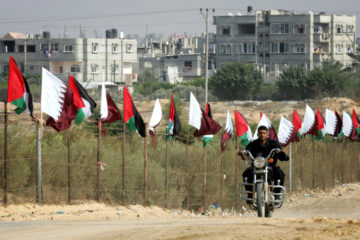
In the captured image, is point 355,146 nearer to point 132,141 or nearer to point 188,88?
point 132,141

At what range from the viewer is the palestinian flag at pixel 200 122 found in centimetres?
2472

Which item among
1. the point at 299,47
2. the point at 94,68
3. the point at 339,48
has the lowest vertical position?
the point at 94,68

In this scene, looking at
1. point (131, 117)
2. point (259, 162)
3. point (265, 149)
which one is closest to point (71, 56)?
point (131, 117)

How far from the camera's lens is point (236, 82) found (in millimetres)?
105375

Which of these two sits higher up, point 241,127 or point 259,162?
point 241,127

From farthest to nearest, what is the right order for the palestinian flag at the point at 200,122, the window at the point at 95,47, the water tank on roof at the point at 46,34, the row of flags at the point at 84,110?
the water tank on roof at the point at 46,34 < the window at the point at 95,47 < the palestinian flag at the point at 200,122 < the row of flags at the point at 84,110

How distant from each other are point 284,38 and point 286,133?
330 ft

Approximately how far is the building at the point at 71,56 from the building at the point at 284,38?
20.9 meters

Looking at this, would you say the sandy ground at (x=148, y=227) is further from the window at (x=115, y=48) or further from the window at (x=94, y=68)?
the window at (x=115, y=48)

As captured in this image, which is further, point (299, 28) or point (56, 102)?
point (299, 28)

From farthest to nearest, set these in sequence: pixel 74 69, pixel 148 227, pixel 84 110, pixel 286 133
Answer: pixel 74 69
pixel 286 133
pixel 84 110
pixel 148 227

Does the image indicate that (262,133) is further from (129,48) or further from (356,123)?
(129,48)

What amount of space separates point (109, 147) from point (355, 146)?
20.4 meters

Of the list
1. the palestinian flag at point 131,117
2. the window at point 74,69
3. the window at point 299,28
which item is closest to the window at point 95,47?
the window at point 74,69
